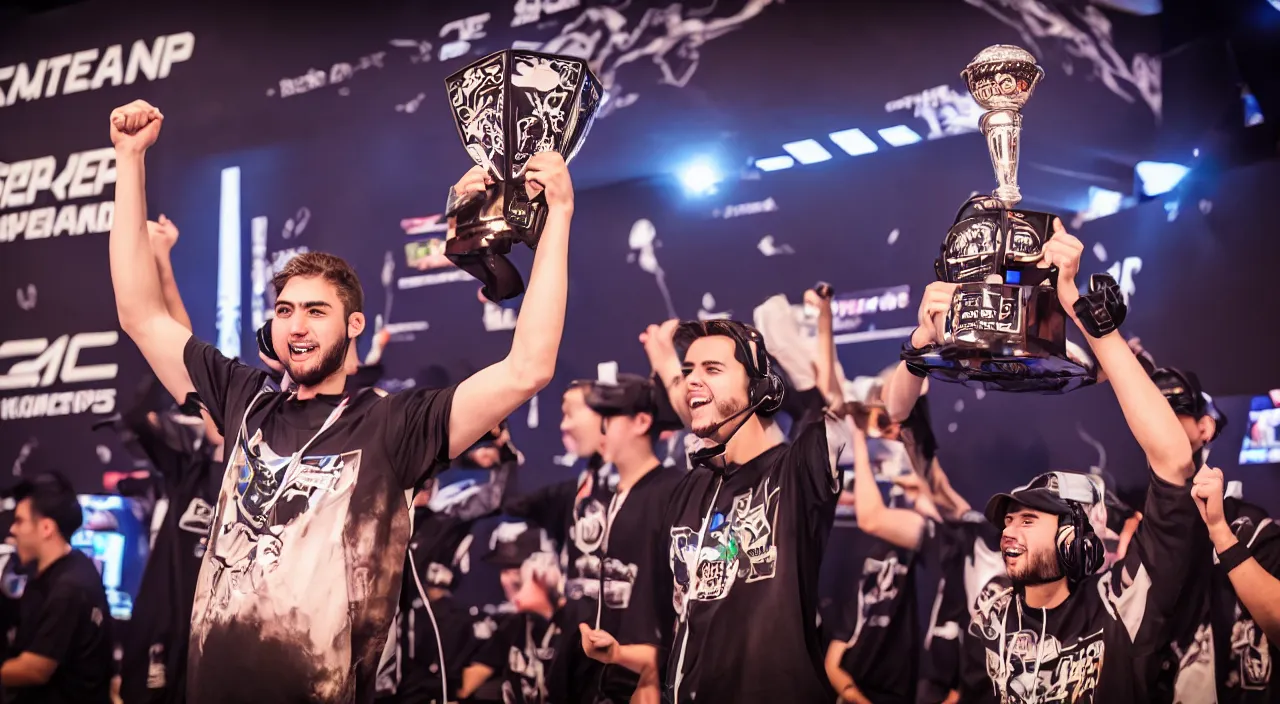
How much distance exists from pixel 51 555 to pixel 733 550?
375cm

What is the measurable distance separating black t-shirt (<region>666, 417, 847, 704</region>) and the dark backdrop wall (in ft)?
5.30

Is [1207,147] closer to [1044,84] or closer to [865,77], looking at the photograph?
[1044,84]

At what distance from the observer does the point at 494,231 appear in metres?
2.67

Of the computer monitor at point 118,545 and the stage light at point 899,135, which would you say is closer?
the stage light at point 899,135

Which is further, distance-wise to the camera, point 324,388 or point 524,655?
point 524,655

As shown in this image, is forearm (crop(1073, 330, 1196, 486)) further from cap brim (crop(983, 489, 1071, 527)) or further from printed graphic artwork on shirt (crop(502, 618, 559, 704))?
printed graphic artwork on shirt (crop(502, 618, 559, 704))

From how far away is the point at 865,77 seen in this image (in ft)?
16.8

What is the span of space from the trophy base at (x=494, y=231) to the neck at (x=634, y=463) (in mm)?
2041

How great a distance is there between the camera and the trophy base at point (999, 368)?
112 inches

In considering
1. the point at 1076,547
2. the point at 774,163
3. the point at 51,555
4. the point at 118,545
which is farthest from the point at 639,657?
the point at 118,545

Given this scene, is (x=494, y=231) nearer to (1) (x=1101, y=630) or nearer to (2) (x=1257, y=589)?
(1) (x=1101, y=630)

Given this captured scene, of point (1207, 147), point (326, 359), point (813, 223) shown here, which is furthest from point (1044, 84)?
point (326, 359)

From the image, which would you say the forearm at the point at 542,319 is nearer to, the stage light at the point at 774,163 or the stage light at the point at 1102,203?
the stage light at the point at 1102,203


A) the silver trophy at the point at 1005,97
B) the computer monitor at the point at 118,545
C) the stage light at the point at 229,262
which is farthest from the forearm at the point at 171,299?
the computer monitor at the point at 118,545
